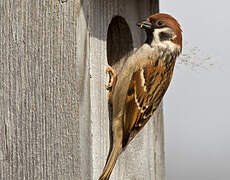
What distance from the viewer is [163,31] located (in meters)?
2.19

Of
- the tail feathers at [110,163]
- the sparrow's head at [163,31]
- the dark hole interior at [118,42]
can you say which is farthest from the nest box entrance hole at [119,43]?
the tail feathers at [110,163]

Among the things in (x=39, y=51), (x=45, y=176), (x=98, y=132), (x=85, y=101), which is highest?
(x=39, y=51)

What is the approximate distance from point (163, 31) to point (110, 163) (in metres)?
0.68

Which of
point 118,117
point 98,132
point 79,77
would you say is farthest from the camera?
point 118,117

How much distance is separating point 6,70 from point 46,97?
0.22 metres

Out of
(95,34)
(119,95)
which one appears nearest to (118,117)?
(119,95)

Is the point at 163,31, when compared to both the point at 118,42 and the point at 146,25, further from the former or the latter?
the point at 118,42

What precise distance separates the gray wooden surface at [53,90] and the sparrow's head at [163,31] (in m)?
0.29

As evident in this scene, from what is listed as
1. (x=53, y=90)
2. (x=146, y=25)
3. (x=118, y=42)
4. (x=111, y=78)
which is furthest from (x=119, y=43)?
(x=53, y=90)

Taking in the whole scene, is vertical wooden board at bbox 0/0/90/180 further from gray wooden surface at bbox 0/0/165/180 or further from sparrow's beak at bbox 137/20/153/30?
sparrow's beak at bbox 137/20/153/30

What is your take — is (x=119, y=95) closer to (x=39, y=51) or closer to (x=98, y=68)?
(x=98, y=68)

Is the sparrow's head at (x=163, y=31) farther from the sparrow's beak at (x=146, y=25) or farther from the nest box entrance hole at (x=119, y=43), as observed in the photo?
the nest box entrance hole at (x=119, y=43)

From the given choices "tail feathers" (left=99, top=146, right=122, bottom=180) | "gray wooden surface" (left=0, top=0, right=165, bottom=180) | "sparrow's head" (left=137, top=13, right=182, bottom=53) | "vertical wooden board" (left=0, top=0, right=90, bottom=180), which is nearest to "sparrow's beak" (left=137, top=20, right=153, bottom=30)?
"sparrow's head" (left=137, top=13, right=182, bottom=53)

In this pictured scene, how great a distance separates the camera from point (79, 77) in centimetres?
174
